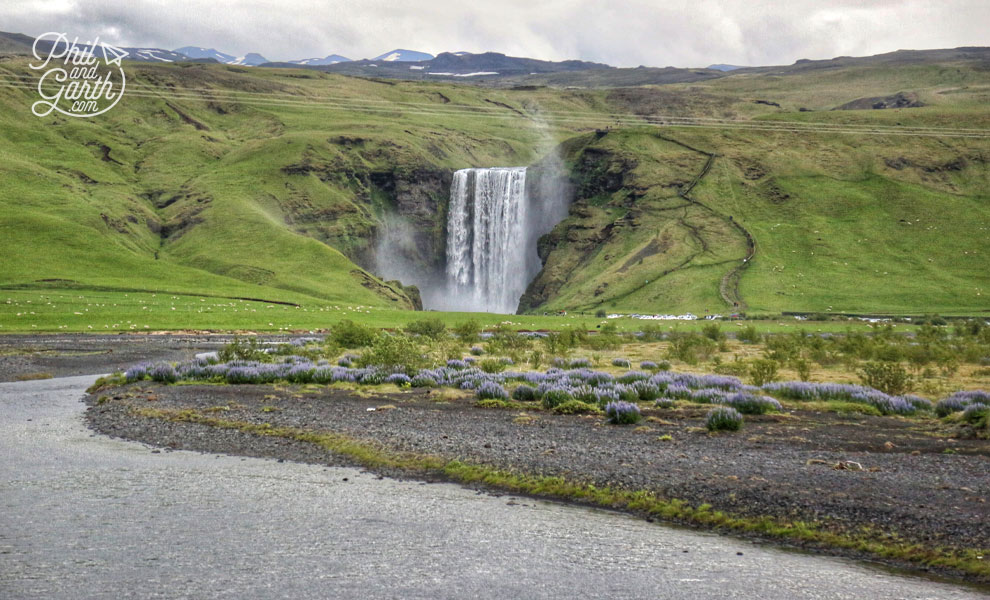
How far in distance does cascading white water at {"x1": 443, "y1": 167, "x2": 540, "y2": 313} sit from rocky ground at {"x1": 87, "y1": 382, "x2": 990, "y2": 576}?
107 m

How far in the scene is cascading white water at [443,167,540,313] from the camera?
13550cm

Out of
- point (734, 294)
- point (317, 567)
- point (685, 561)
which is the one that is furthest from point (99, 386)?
point (734, 294)

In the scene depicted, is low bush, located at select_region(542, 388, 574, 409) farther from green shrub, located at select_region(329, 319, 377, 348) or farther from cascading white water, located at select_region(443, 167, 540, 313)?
cascading white water, located at select_region(443, 167, 540, 313)

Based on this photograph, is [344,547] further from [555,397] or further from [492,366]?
[492,366]

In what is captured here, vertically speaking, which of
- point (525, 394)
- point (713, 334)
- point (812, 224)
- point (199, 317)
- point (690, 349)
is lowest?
point (525, 394)

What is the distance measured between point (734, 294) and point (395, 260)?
69.3 m

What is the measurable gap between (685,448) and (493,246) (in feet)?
386

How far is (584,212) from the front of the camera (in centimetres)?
13200

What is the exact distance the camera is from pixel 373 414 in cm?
2478

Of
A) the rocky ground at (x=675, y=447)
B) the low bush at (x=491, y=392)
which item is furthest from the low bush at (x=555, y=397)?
the low bush at (x=491, y=392)

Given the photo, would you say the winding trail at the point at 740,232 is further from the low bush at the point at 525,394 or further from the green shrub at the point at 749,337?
the low bush at the point at 525,394

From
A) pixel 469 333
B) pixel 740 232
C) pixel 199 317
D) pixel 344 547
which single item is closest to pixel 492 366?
pixel 469 333

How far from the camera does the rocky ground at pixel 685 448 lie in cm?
1450

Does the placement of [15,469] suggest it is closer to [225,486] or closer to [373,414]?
[225,486]
